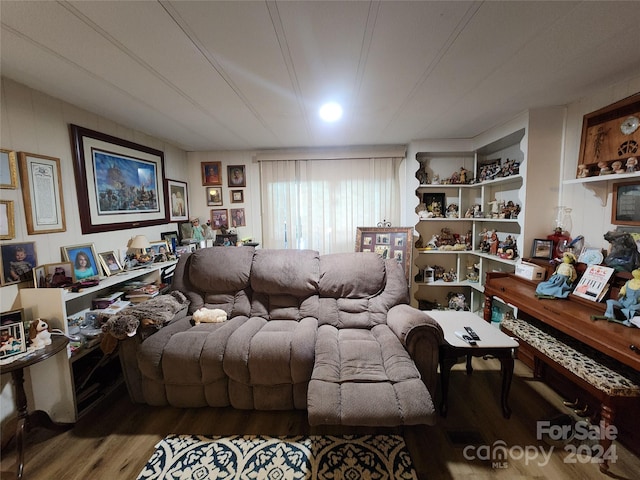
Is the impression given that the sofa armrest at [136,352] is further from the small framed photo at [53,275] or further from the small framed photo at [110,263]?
the small framed photo at [110,263]

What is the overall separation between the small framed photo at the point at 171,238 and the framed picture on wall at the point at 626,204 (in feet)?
13.1

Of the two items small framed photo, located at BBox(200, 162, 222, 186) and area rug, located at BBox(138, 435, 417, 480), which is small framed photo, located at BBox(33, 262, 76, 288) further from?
small framed photo, located at BBox(200, 162, 222, 186)

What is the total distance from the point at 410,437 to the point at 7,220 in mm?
2784

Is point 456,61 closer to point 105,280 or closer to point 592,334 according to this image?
point 592,334

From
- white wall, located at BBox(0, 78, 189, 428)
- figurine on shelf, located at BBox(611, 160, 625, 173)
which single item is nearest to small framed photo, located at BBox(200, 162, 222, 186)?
white wall, located at BBox(0, 78, 189, 428)

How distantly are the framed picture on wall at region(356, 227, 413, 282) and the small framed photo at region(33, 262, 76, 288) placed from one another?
2730mm

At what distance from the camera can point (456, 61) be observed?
147cm

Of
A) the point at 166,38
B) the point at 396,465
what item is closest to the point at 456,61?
the point at 166,38

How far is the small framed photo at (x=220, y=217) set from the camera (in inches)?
146

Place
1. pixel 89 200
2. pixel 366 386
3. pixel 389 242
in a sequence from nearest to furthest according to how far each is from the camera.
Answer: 1. pixel 366 386
2. pixel 89 200
3. pixel 389 242

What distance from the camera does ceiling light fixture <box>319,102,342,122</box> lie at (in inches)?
81.2

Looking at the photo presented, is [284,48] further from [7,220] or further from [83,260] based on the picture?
[83,260]

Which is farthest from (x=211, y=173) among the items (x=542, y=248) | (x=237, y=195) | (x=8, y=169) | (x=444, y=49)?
(x=542, y=248)

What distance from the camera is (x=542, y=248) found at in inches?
88.7
